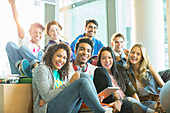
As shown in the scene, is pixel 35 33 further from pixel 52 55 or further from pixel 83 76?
pixel 83 76

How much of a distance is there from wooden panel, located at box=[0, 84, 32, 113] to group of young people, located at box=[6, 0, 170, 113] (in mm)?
93

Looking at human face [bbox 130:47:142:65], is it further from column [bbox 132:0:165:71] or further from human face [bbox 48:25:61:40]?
column [bbox 132:0:165:71]

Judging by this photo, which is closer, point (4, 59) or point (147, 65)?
point (147, 65)

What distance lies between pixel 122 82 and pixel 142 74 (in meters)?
0.30

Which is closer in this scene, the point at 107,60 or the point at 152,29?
the point at 107,60

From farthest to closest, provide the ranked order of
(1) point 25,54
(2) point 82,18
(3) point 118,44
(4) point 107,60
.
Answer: (2) point 82,18
(3) point 118,44
(1) point 25,54
(4) point 107,60

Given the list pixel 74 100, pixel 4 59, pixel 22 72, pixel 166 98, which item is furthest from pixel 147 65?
pixel 4 59

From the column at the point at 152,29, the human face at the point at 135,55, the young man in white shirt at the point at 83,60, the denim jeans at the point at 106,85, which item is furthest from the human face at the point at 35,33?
the column at the point at 152,29

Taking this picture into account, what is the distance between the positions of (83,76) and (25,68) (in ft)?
2.78

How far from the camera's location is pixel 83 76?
2160 millimetres

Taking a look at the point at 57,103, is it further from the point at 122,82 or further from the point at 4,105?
the point at 122,82

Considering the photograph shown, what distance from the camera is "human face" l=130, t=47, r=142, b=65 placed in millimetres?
2869

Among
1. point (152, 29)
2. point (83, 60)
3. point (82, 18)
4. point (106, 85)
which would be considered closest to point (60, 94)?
point (106, 85)

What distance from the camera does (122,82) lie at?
8.80 feet
